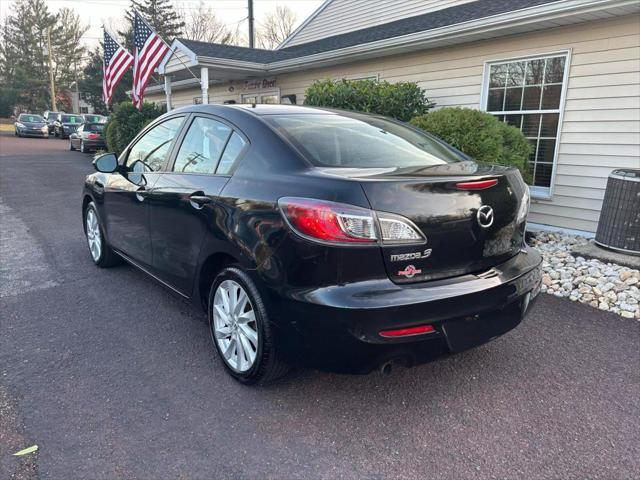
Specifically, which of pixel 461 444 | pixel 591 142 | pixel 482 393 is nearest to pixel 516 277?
pixel 482 393

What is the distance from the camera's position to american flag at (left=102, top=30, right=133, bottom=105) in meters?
11.7

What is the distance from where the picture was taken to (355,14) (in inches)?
498

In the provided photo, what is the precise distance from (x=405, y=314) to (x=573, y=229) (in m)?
5.72

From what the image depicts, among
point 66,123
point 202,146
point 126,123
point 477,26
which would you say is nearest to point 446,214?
point 202,146

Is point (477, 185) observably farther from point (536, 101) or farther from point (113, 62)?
point (113, 62)

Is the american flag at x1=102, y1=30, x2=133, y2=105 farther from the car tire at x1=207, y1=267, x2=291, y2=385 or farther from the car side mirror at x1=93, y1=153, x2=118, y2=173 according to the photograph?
the car tire at x1=207, y1=267, x2=291, y2=385

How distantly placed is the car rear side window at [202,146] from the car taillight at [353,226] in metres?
1.08

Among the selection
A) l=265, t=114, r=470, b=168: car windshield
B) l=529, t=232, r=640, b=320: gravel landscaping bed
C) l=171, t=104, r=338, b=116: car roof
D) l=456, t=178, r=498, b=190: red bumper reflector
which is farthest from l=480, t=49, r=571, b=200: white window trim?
l=456, t=178, r=498, b=190: red bumper reflector

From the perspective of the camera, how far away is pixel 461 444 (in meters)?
2.36

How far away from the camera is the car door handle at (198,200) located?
296 centimetres

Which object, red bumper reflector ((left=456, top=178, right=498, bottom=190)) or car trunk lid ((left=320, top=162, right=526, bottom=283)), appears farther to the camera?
red bumper reflector ((left=456, top=178, right=498, bottom=190))

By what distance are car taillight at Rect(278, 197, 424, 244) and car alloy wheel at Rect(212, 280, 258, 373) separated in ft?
2.22

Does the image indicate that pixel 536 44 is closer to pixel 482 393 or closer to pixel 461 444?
pixel 482 393

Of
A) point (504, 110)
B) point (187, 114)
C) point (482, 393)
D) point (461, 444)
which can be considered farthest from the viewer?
point (504, 110)
